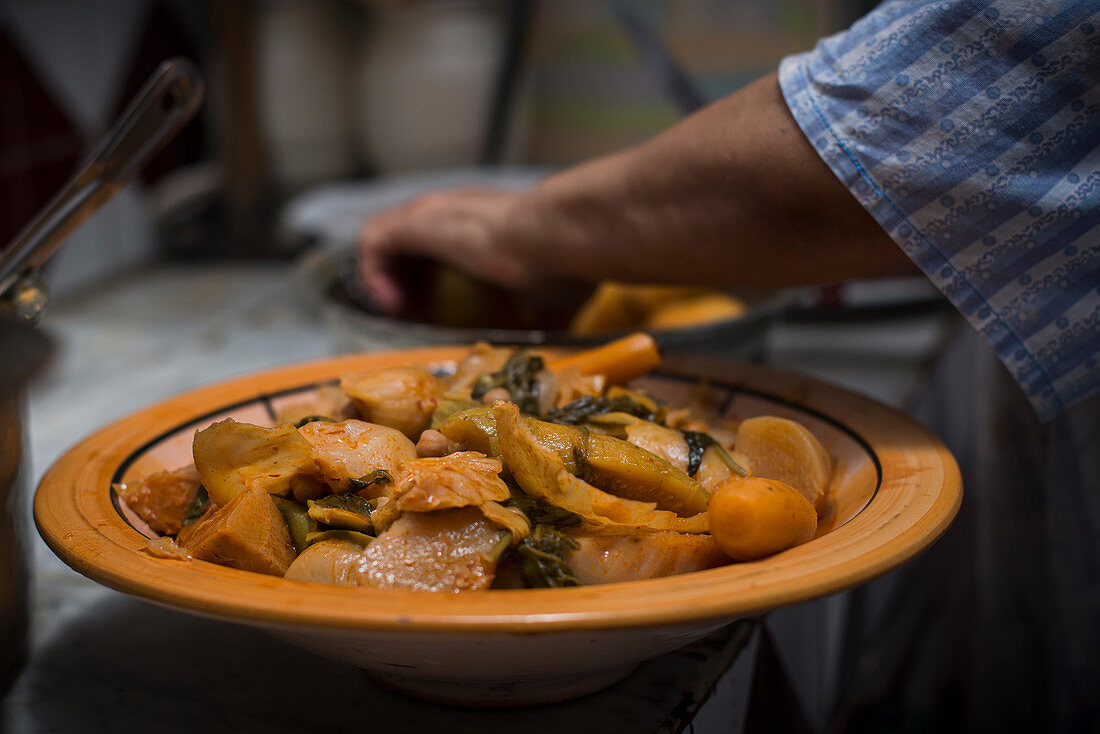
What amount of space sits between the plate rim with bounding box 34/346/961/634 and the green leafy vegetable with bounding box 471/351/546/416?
19cm

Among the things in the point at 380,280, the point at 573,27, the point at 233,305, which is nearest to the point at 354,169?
the point at 233,305

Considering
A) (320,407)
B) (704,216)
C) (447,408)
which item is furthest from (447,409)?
(704,216)

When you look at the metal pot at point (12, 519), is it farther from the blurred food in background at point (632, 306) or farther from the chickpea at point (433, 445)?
the blurred food in background at point (632, 306)

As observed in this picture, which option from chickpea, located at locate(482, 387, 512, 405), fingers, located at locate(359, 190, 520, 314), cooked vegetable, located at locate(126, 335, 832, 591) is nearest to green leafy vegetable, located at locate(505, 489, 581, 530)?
cooked vegetable, located at locate(126, 335, 832, 591)

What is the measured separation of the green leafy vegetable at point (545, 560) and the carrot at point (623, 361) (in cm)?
20

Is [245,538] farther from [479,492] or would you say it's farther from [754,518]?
[754,518]

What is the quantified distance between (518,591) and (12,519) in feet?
0.98

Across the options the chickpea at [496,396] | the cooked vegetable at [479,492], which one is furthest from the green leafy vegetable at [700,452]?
the chickpea at [496,396]

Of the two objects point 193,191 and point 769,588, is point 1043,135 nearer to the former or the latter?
point 769,588

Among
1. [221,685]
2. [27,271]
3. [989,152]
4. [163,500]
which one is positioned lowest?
[221,685]

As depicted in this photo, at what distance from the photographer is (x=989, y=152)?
468 millimetres

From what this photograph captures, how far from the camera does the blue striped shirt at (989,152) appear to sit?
454 millimetres

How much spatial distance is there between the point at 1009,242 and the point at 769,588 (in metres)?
0.26

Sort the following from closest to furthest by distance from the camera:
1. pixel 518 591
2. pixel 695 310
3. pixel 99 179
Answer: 1. pixel 518 591
2. pixel 99 179
3. pixel 695 310
